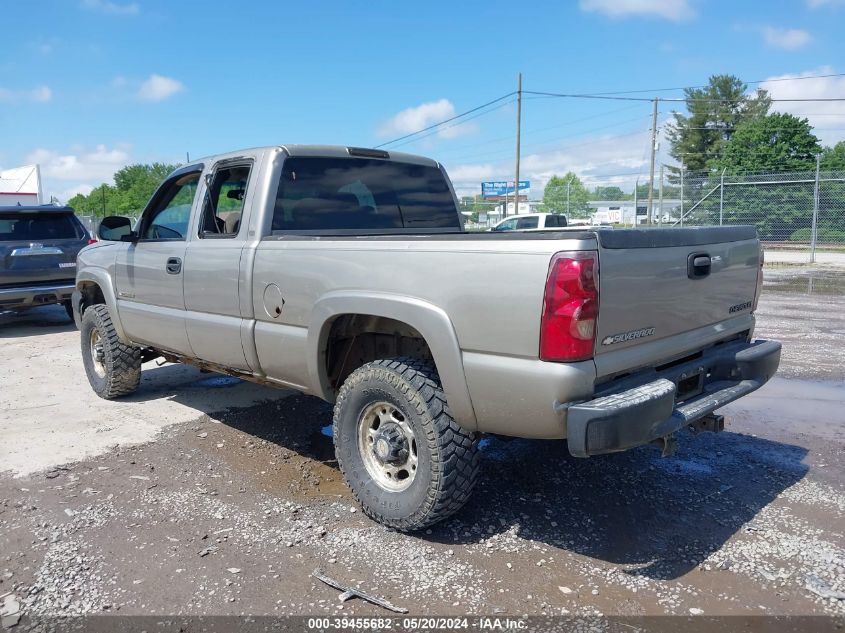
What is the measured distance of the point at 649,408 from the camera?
2.82 metres

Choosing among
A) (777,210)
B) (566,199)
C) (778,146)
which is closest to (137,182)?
(566,199)

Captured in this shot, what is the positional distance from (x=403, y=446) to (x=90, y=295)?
4457 millimetres

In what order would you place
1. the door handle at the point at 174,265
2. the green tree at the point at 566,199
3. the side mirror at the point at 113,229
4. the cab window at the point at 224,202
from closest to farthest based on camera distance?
the cab window at the point at 224,202
the door handle at the point at 174,265
the side mirror at the point at 113,229
the green tree at the point at 566,199

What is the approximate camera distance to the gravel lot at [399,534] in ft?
9.45

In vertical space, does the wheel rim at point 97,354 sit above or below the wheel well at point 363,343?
below

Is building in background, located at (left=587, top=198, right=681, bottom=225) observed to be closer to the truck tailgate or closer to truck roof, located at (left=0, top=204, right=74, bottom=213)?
truck roof, located at (left=0, top=204, right=74, bottom=213)

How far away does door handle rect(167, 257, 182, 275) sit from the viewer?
184 inches

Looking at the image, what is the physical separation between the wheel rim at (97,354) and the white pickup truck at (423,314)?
1174 mm

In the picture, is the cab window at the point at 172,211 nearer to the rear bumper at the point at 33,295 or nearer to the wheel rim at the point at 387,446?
the wheel rim at the point at 387,446

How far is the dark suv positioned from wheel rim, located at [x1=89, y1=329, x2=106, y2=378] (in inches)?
168

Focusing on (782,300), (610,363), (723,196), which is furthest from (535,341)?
(723,196)

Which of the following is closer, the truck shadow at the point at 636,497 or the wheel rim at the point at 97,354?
the truck shadow at the point at 636,497

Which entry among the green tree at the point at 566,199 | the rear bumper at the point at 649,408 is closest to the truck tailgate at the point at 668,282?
the rear bumper at the point at 649,408

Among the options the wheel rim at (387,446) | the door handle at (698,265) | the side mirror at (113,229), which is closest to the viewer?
the door handle at (698,265)
